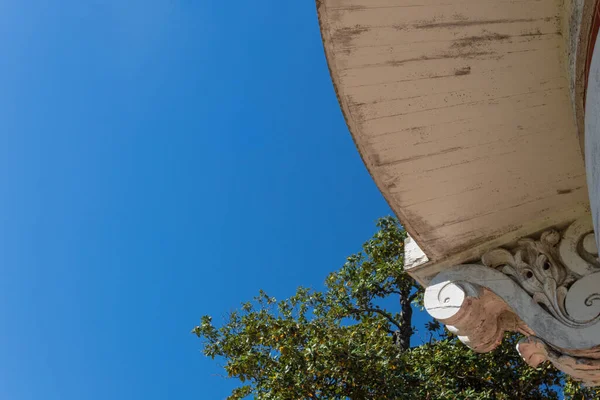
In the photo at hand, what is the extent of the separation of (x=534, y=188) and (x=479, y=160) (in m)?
0.45

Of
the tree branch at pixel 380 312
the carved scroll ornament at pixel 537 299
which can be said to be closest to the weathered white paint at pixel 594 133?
the carved scroll ornament at pixel 537 299

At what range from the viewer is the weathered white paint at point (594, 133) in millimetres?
2566

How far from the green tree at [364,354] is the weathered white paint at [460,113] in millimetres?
7864

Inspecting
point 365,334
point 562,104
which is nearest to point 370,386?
point 365,334

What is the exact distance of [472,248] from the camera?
178 inches

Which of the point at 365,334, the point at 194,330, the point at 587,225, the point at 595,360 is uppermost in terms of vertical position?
the point at 194,330

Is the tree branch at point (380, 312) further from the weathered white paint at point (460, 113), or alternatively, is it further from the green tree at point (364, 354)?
the weathered white paint at point (460, 113)

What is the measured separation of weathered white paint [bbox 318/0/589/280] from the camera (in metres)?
3.62

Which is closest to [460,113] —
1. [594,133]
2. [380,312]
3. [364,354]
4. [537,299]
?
[537,299]

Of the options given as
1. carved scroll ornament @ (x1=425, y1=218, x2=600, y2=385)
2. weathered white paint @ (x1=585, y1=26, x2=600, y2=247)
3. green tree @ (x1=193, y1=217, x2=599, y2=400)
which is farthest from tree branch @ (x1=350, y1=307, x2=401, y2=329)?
weathered white paint @ (x1=585, y1=26, x2=600, y2=247)

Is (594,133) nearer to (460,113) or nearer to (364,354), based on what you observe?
(460,113)

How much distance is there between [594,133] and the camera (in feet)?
8.54

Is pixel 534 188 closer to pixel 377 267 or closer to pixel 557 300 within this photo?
pixel 557 300

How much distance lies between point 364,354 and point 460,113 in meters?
8.78
